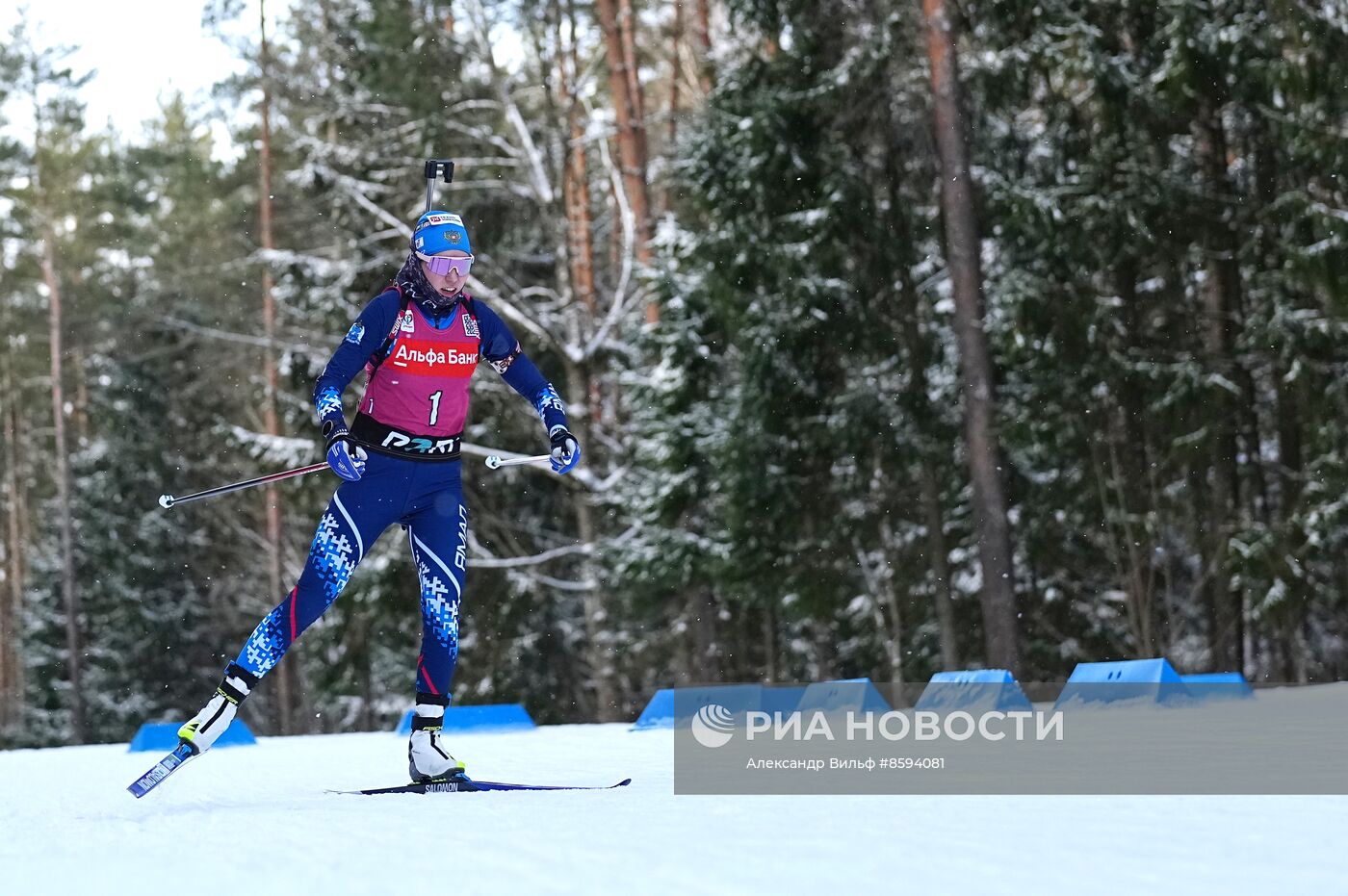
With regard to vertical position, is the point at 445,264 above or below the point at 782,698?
above

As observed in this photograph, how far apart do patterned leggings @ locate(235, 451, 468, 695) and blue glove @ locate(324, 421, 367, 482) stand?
0.31 ft

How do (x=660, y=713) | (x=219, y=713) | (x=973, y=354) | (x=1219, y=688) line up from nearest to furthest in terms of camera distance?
(x=219, y=713) < (x=1219, y=688) < (x=660, y=713) < (x=973, y=354)

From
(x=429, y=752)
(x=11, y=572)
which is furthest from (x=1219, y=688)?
(x=11, y=572)

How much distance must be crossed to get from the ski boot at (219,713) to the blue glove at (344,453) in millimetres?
648

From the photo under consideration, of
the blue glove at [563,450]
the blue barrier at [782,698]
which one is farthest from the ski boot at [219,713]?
the blue barrier at [782,698]

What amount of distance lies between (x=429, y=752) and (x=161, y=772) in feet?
2.58

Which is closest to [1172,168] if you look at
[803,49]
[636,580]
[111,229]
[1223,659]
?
[803,49]

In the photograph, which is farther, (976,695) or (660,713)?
(660,713)

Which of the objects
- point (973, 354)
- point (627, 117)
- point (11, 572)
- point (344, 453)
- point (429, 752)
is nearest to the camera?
point (344, 453)

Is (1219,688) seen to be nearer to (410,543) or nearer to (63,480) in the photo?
(410,543)

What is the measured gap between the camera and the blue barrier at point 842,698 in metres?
7.14

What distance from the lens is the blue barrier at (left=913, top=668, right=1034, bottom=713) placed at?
6.46m

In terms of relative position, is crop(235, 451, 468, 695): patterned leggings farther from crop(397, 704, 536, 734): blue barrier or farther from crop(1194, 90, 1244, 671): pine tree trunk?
crop(1194, 90, 1244, 671): pine tree trunk

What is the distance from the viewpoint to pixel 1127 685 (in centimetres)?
736
